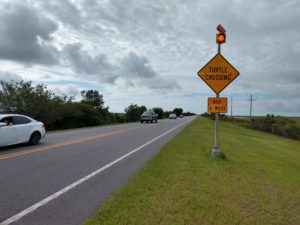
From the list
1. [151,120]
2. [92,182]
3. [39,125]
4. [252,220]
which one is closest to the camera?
[252,220]

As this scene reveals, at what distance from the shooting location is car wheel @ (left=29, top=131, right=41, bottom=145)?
567 inches

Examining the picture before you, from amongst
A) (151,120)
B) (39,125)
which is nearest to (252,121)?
→ (151,120)

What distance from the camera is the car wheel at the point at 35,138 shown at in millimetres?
14405

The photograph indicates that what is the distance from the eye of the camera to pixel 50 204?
5.52 meters

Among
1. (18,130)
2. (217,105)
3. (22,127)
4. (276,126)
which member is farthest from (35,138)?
(276,126)

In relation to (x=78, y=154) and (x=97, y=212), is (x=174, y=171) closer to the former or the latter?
(x=97, y=212)

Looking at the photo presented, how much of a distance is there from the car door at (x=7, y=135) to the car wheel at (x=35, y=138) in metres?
1.21

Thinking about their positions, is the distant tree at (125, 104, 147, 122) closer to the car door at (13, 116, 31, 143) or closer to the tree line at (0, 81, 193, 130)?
the tree line at (0, 81, 193, 130)

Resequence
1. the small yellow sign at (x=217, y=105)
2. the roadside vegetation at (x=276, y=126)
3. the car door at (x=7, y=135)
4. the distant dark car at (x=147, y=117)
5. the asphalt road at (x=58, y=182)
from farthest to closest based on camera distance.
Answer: the roadside vegetation at (x=276, y=126) → the distant dark car at (x=147, y=117) → the car door at (x=7, y=135) → the small yellow sign at (x=217, y=105) → the asphalt road at (x=58, y=182)

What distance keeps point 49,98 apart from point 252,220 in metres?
33.5

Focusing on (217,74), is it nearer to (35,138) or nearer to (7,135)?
(7,135)

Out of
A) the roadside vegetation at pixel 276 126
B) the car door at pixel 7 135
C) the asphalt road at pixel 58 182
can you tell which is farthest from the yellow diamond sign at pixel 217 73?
the roadside vegetation at pixel 276 126

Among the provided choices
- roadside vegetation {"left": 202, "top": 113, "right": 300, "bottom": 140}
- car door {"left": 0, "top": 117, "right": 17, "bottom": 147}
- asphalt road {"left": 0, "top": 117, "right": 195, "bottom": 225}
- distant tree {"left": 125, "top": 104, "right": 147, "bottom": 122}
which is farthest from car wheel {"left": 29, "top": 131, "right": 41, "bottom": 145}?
distant tree {"left": 125, "top": 104, "right": 147, "bottom": 122}

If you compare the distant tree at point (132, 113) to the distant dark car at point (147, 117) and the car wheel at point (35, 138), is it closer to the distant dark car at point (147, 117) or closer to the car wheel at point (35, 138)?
the distant dark car at point (147, 117)
